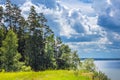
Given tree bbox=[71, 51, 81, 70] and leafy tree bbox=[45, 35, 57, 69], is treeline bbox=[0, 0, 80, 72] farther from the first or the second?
tree bbox=[71, 51, 81, 70]

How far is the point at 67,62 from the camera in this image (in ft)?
398

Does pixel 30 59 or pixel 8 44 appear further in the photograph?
pixel 30 59

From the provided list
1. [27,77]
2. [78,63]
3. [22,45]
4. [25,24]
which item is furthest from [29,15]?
[27,77]

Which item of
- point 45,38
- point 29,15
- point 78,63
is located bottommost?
point 78,63

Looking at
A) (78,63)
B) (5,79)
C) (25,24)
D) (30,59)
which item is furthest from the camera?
(78,63)

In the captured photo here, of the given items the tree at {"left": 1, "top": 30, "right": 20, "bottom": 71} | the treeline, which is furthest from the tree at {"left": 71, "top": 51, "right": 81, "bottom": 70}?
the tree at {"left": 1, "top": 30, "right": 20, "bottom": 71}

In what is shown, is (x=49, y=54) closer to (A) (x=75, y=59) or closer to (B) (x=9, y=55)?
(B) (x=9, y=55)

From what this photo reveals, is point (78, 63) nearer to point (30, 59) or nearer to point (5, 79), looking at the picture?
point (30, 59)

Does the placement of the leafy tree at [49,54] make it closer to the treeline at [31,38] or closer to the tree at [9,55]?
the treeline at [31,38]

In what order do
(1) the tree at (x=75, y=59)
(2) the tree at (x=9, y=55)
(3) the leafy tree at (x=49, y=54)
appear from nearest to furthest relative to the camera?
(2) the tree at (x=9, y=55) → (3) the leafy tree at (x=49, y=54) → (1) the tree at (x=75, y=59)

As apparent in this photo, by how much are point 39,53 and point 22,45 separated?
6.88 meters

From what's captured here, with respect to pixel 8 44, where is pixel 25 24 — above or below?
above

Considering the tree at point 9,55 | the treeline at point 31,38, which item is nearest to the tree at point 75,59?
the treeline at point 31,38

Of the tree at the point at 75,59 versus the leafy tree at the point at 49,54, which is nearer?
the leafy tree at the point at 49,54
